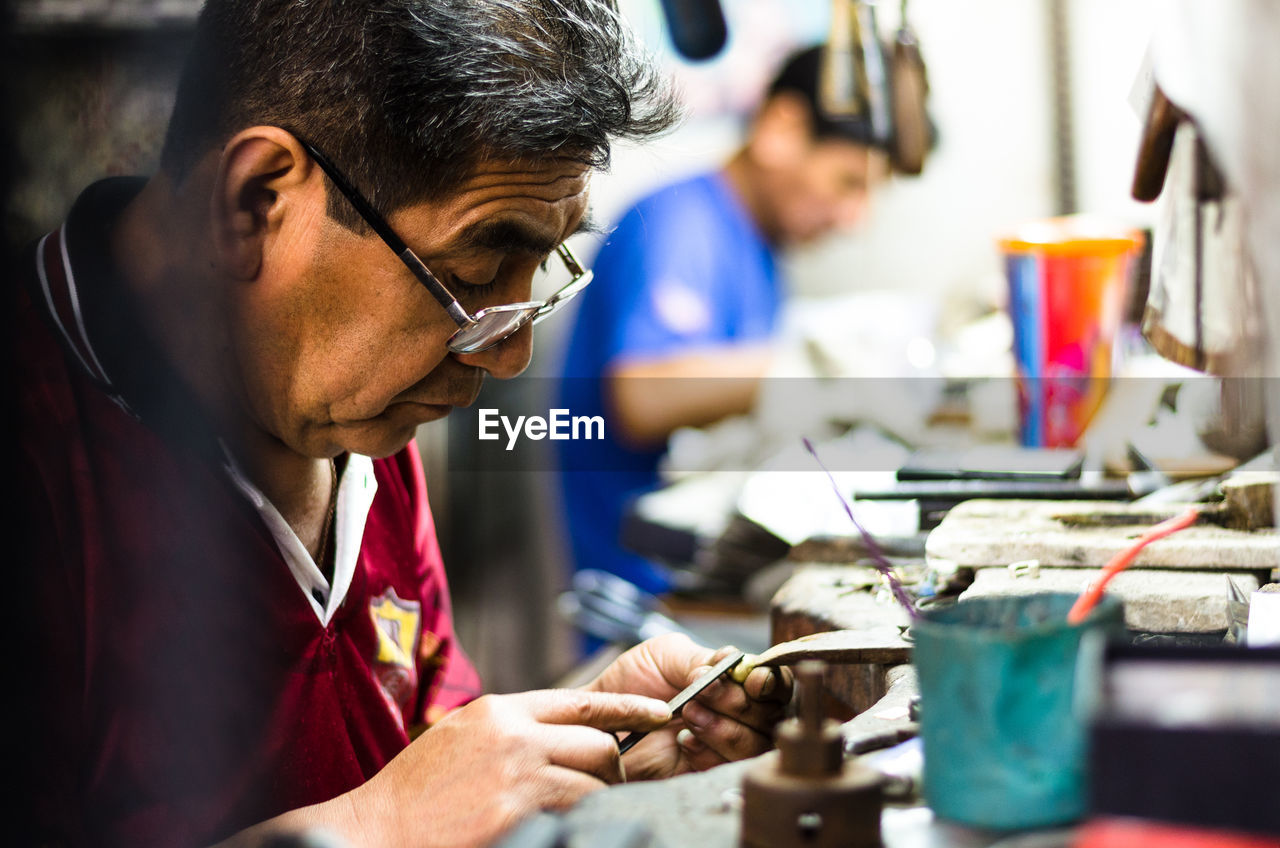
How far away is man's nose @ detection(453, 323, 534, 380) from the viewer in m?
→ 1.42

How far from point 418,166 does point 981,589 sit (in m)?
0.75

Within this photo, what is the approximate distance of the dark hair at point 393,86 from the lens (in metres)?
1.24

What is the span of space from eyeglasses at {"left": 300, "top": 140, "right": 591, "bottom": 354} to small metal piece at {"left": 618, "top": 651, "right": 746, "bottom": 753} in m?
0.44

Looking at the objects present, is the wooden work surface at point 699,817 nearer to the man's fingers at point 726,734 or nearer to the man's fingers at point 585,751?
the man's fingers at point 585,751

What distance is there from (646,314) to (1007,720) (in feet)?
7.99

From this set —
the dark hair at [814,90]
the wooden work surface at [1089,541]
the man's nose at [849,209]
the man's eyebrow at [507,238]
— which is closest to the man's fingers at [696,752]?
the wooden work surface at [1089,541]

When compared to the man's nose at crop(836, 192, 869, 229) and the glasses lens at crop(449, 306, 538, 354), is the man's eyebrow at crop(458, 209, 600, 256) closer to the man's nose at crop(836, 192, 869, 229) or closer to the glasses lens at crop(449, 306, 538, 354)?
the glasses lens at crop(449, 306, 538, 354)

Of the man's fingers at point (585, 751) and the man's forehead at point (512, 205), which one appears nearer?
the man's fingers at point (585, 751)

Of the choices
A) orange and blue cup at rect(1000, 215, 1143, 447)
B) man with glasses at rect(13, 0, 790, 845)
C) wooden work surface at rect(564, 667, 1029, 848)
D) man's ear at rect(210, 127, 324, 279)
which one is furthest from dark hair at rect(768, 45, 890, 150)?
wooden work surface at rect(564, 667, 1029, 848)

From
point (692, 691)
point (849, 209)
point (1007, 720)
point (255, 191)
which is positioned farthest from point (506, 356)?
point (849, 209)

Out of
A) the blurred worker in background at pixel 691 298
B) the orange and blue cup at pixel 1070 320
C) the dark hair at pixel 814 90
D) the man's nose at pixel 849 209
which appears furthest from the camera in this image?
the man's nose at pixel 849 209

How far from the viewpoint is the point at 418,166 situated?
4.17 ft

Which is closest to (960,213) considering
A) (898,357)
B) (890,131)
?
(898,357)

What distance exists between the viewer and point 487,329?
1360 millimetres
